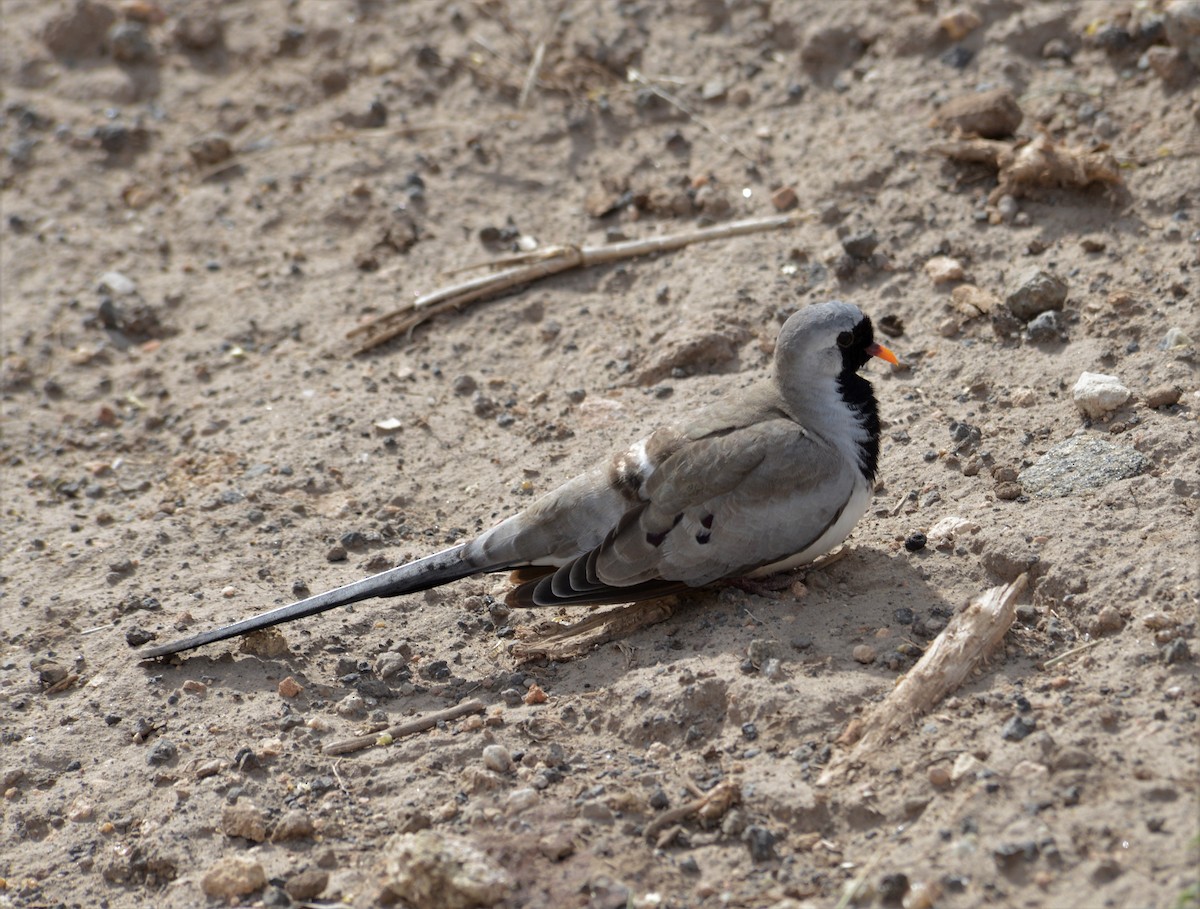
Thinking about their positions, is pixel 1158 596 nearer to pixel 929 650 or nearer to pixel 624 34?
pixel 929 650

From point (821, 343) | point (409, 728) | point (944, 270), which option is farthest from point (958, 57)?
point (409, 728)

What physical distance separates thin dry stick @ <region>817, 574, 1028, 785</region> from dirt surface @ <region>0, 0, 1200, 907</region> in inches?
2.2

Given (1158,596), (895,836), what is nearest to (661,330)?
(1158,596)

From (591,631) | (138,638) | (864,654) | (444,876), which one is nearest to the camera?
(444,876)

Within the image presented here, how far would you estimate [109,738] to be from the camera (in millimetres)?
5047

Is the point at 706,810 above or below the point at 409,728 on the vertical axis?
above

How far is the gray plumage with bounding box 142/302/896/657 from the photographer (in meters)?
5.11

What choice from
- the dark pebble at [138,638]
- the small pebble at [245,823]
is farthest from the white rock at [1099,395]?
the dark pebble at [138,638]

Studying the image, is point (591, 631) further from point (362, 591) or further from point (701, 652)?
point (362, 591)

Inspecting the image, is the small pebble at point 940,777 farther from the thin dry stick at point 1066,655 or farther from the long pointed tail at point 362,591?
the long pointed tail at point 362,591

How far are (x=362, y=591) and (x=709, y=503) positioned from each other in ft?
4.55

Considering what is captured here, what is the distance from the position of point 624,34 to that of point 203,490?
13.1 ft

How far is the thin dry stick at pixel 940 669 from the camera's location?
4281mm

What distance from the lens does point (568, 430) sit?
6441mm
